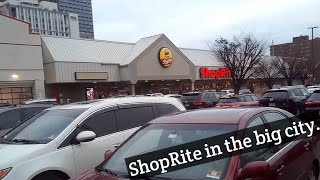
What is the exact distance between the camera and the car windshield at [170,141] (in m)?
3.51

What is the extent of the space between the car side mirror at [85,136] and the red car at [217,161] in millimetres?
1075

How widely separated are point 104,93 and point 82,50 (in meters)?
5.31

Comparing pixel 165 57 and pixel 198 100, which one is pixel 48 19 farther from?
pixel 198 100

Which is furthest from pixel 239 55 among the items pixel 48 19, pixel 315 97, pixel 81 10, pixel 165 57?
pixel 81 10

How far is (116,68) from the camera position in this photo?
4022 centimetres

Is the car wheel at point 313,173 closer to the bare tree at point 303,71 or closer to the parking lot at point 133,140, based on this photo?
the parking lot at point 133,140

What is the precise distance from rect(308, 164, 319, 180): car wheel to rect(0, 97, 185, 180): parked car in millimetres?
2774

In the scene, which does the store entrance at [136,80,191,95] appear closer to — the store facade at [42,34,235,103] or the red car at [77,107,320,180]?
the store facade at [42,34,235,103]

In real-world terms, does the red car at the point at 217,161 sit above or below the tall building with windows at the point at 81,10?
below

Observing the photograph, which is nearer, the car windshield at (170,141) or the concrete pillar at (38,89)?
the car windshield at (170,141)

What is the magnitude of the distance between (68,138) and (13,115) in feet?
18.1

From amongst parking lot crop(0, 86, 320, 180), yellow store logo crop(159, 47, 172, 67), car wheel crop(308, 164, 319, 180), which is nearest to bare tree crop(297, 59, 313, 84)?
yellow store logo crop(159, 47, 172, 67)

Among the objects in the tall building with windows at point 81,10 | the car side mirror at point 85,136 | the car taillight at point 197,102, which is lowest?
the car taillight at point 197,102

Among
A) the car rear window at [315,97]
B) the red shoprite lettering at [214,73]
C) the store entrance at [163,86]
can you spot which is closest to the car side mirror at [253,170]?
the car rear window at [315,97]
